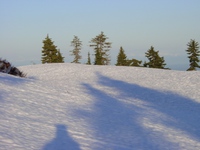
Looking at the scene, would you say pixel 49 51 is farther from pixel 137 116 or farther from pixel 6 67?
pixel 137 116

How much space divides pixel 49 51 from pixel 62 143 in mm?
55315

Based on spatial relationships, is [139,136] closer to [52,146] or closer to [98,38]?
[52,146]

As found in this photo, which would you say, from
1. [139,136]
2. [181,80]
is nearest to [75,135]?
[139,136]

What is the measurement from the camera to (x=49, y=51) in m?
62.5

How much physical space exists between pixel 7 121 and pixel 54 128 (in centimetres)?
135

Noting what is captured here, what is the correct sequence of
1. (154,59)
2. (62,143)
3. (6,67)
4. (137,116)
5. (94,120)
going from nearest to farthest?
1. (62,143)
2. (94,120)
3. (137,116)
4. (6,67)
5. (154,59)

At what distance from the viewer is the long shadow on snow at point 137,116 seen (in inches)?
393

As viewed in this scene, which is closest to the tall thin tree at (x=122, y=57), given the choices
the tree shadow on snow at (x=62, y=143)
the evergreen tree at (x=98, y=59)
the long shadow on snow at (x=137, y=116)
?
the evergreen tree at (x=98, y=59)

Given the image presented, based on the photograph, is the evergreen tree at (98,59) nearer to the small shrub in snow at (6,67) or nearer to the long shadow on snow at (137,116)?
the small shrub in snow at (6,67)

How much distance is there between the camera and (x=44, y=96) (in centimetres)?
1453

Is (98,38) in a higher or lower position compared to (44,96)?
higher

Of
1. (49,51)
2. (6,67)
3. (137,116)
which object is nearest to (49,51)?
(49,51)

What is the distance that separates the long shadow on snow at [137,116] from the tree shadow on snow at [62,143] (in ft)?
3.47

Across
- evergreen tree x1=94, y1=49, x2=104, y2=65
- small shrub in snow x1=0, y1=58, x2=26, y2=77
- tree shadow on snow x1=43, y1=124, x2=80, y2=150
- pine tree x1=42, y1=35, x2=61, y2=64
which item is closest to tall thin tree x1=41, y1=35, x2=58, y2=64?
pine tree x1=42, y1=35, x2=61, y2=64
